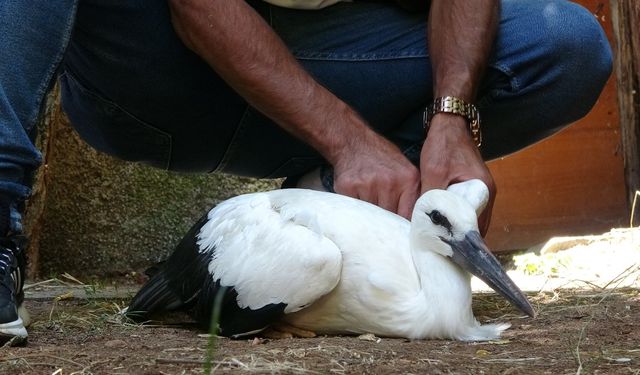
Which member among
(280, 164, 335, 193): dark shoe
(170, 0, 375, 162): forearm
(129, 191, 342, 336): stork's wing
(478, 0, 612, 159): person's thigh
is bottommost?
(129, 191, 342, 336): stork's wing

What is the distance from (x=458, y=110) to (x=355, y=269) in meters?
0.87

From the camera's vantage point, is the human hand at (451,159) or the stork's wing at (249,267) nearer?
the stork's wing at (249,267)

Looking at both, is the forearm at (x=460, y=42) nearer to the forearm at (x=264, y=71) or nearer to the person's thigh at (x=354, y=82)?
the person's thigh at (x=354, y=82)

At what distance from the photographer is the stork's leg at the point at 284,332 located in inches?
130

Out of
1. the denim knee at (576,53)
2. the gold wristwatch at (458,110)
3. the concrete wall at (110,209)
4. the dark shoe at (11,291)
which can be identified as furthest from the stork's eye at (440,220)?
the concrete wall at (110,209)

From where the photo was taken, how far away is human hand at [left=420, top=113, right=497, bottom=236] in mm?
3605

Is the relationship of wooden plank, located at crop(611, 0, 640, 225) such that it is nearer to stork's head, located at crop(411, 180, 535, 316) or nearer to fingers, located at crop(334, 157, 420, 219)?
fingers, located at crop(334, 157, 420, 219)

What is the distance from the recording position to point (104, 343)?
3.10 metres

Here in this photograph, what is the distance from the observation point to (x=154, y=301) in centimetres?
362

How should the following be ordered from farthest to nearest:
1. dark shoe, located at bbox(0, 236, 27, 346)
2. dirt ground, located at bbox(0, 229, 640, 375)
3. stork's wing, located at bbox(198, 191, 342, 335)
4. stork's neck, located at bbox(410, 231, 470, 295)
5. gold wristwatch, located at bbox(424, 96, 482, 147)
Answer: gold wristwatch, located at bbox(424, 96, 482, 147) → stork's neck, located at bbox(410, 231, 470, 295) → stork's wing, located at bbox(198, 191, 342, 335) → dark shoe, located at bbox(0, 236, 27, 346) → dirt ground, located at bbox(0, 229, 640, 375)

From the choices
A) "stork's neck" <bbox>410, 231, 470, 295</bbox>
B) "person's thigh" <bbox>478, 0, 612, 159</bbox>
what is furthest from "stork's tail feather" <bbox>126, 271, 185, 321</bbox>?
"person's thigh" <bbox>478, 0, 612, 159</bbox>

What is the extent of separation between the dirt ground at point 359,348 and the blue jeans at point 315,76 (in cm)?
70

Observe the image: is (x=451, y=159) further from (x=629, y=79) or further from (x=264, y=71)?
(x=629, y=79)

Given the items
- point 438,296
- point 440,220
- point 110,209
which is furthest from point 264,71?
point 110,209
